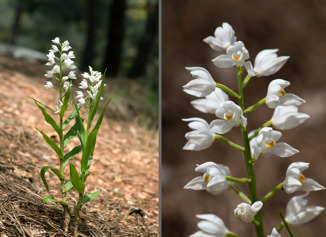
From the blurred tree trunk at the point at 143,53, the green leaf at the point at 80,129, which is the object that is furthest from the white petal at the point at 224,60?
the blurred tree trunk at the point at 143,53

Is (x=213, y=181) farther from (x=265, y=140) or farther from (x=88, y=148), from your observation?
(x=88, y=148)

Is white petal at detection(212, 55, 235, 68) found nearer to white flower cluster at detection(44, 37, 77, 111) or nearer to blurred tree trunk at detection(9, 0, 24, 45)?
white flower cluster at detection(44, 37, 77, 111)

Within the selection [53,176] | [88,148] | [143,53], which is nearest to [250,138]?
[88,148]

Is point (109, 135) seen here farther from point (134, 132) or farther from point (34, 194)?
point (34, 194)

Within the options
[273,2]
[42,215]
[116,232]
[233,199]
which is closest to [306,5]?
[273,2]

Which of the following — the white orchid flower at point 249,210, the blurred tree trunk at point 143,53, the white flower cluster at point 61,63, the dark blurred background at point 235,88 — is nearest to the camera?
the white orchid flower at point 249,210

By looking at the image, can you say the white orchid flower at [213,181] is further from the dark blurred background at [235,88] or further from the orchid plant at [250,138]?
the dark blurred background at [235,88]

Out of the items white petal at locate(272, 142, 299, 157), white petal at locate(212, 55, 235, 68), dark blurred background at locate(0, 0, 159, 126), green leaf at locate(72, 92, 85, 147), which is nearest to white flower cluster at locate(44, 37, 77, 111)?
green leaf at locate(72, 92, 85, 147)
